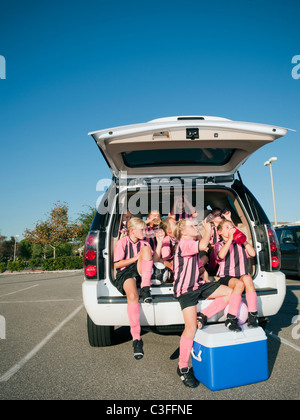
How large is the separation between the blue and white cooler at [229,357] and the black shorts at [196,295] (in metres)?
0.27

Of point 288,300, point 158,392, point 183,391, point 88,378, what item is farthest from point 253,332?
point 288,300

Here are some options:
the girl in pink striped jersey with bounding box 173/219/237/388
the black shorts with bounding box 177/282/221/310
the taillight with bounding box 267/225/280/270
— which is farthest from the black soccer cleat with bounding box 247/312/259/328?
the taillight with bounding box 267/225/280/270

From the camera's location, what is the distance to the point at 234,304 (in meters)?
2.76

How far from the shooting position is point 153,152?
11.0ft

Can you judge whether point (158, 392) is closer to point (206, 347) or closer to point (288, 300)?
point (206, 347)

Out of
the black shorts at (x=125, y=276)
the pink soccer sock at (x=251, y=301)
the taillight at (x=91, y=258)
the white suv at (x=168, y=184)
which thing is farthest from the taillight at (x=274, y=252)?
the taillight at (x=91, y=258)

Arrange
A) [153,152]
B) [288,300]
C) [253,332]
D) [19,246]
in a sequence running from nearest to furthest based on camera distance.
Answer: [253,332], [153,152], [288,300], [19,246]

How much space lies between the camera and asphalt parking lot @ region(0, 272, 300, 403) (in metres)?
2.35

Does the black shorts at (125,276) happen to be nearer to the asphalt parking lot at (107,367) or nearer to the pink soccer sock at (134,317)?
the pink soccer sock at (134,317)

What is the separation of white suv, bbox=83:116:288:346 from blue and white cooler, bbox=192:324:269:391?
1.40 ft

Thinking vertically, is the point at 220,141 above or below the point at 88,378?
above

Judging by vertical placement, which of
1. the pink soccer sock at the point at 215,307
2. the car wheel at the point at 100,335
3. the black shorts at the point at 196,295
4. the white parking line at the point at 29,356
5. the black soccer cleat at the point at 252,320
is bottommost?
the white parking line at the point at 29,356

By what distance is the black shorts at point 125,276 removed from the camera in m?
3.04

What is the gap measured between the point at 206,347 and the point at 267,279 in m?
1.20
